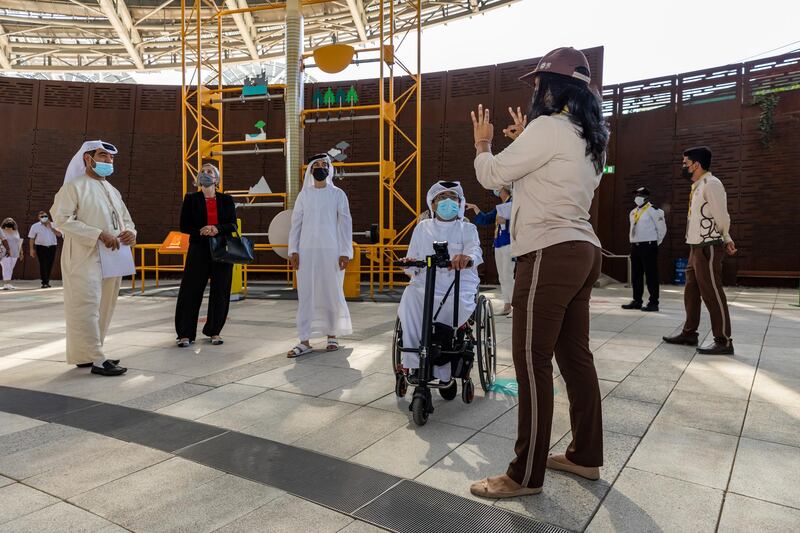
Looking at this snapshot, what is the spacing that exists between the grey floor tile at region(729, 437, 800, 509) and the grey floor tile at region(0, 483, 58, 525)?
8.43 feet

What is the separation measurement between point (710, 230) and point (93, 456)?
4.69 metres

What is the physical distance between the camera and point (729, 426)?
8.30ft

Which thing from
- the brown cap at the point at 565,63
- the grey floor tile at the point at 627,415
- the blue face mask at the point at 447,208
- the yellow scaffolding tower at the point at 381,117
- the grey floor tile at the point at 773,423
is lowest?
the grey floor tile at the point at 627,415

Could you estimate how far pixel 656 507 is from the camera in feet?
5.80

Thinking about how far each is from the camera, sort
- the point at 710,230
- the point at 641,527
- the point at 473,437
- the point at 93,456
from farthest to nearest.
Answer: the point at 710,230
the point at 473,437
the point at 93,456
the point at 641,527

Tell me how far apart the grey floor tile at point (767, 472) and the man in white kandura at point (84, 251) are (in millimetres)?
3818

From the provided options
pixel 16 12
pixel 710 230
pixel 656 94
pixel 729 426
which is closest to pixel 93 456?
pixel 729 426

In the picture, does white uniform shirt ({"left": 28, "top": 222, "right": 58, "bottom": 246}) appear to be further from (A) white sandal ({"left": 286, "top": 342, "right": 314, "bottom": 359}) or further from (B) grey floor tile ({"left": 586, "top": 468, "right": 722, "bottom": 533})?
(B) grey floor tile ({"left": 586, "top": 468, "right": 722, "bottom": 533})

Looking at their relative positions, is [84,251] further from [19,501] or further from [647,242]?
[647,242]

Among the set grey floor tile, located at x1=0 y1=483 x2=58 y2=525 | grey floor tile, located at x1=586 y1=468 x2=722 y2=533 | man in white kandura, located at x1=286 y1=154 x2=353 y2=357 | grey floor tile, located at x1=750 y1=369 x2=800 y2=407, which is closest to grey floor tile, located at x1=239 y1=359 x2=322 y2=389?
man in white kandura, located at x1=286 y1=154 x2=353 y2=357

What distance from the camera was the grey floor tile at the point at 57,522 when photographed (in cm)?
164

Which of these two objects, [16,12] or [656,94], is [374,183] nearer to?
[656,94]

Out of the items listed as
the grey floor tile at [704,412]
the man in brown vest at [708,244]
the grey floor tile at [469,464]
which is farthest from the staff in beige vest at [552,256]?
the man in brown vest at [708,244]

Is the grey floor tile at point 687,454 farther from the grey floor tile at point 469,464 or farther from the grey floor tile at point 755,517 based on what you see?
the grey floor tile at point 469,464
